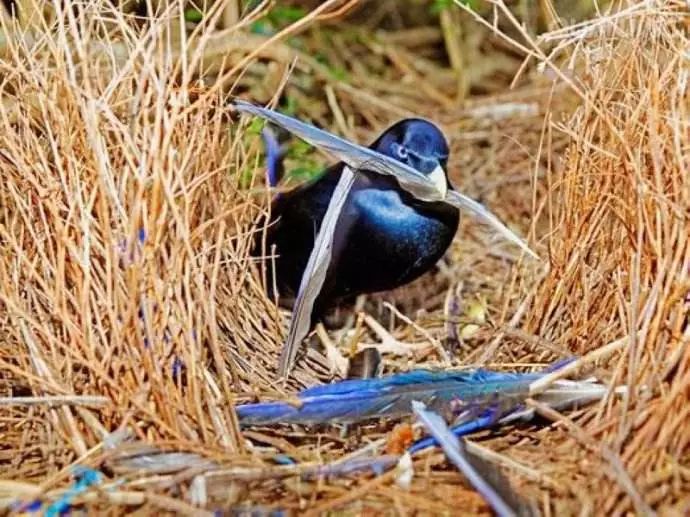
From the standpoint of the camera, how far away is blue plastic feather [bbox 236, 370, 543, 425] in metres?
2.18

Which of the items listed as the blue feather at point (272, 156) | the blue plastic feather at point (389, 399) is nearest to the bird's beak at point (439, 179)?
the blue feather at point (272, 156)

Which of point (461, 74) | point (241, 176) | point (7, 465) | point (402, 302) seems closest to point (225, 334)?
point (241, 176)

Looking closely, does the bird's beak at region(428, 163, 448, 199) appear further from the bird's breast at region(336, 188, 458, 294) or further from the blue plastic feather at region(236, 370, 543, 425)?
the blue plastic feather at region(236, 370, 543, 425)

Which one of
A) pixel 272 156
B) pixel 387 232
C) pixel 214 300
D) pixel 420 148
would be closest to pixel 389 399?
pixel 214 300

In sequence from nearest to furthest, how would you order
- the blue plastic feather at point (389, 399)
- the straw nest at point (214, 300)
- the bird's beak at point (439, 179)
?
the straw nest at point (214, 300) → the blue plastic feather at point (389, 399) → the bird's beak at point (439, 179)

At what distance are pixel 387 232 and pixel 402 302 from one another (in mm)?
519

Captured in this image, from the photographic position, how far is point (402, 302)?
3.37m

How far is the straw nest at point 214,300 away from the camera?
1919 millimetres

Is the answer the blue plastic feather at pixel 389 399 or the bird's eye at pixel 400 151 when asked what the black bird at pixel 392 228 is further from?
the blue plastic feather at pixel 389 399

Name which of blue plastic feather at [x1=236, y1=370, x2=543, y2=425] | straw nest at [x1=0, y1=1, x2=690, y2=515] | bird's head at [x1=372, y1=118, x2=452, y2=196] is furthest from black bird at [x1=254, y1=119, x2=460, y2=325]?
blue plastic feather at [x1=236, y1=370, x2=543, y2=425]

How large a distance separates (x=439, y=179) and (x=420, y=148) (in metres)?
0.14

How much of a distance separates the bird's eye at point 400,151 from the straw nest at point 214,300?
0.46 meters

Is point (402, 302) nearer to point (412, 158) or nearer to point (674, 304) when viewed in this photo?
point (412, 158)

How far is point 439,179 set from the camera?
111 inches
